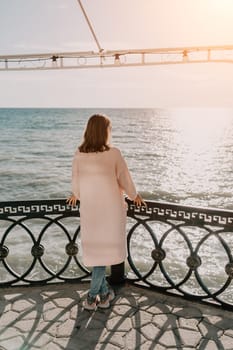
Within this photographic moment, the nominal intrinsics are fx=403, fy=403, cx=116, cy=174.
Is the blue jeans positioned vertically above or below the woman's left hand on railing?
below

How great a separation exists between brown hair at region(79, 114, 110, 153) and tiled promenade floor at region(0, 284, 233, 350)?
5.36ft

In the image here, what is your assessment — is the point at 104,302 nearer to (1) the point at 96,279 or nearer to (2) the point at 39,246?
(1) the point at 96,279

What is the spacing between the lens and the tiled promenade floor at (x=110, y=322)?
3.49 metres

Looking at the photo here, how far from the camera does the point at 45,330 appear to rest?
369 cm

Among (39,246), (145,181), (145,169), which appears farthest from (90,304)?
(145,169)

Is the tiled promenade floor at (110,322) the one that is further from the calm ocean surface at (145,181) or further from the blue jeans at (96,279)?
the calm ocean surface at (145,181)

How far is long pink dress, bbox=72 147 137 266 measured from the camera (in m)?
3.70

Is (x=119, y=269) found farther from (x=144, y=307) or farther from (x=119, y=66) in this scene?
(x=119, y=66)

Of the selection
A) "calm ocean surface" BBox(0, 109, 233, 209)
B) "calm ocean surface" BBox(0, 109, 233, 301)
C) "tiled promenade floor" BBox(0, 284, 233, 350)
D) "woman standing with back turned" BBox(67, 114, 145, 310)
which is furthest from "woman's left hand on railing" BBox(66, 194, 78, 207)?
"calm ocean surface" BBox(0, 109, 233, 209)

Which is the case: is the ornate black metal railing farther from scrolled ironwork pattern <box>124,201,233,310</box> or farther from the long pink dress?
the long pink dress

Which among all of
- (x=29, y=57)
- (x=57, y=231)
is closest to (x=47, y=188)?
(x=57, y=231)

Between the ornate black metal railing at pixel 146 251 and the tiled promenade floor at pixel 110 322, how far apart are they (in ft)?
0.62

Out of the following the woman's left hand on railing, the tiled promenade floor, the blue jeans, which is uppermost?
the woman's left hand on railing

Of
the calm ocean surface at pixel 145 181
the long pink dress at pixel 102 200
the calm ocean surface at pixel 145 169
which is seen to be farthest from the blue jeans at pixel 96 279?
the calm ocean surface at pixel 145 169
